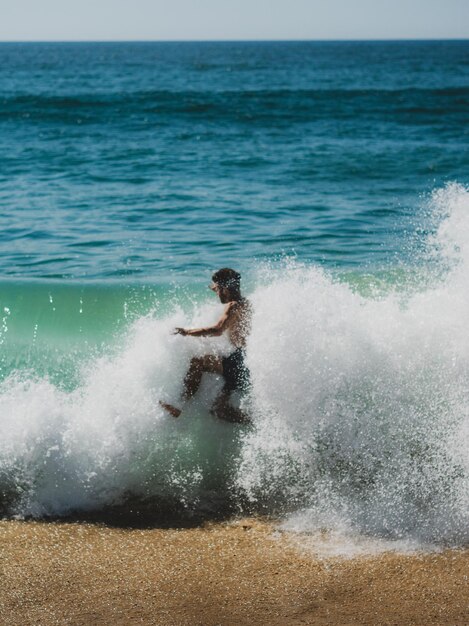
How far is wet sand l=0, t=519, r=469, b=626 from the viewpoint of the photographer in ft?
12.6

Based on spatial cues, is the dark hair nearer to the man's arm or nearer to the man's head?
the man's head

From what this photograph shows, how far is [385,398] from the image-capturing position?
5711 mm

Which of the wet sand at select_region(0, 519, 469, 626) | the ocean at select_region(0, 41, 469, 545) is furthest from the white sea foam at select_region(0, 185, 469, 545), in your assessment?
the wet sand at select_region(0, 519, 469, 626)

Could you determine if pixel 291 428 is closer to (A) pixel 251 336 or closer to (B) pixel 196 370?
(A) pixel 251 336

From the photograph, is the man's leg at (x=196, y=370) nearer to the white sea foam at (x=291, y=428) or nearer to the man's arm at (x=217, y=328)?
the white sea foam at (x=291, y=428)

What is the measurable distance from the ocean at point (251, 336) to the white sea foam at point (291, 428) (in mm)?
15

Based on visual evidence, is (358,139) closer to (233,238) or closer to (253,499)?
(233,238)

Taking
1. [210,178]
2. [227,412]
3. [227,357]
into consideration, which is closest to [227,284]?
[227,357]

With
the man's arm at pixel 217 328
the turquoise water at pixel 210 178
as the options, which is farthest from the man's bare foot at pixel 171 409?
the turquoise water at pixel 210 178

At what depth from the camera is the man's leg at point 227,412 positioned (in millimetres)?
5727

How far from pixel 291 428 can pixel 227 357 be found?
73cm

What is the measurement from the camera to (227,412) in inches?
226

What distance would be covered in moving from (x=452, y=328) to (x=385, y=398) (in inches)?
38.1

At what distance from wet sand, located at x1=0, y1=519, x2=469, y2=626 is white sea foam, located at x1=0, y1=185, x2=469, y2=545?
37 cm
